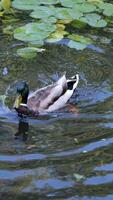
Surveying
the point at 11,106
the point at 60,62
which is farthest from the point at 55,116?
the point at 60,62

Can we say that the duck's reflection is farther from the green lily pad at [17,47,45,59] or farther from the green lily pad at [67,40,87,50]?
the green lily pad at [67,40,87,50]

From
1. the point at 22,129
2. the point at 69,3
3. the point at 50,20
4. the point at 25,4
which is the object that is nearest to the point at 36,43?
the point at 50,20

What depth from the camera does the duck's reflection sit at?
766cm

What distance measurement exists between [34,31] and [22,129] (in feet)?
6.41

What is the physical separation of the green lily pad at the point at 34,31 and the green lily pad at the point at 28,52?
0.46 ft

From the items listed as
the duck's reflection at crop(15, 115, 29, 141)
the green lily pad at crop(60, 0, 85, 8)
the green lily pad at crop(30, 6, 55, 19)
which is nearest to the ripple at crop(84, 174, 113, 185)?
the duck's reflection at crop(15, 115, 29, 141)

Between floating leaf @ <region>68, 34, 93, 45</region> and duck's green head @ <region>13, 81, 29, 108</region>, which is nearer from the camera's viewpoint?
duck's green head @ <region>13, 81, 29, 108</region>

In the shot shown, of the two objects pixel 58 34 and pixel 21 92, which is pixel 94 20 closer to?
pixel 58 34

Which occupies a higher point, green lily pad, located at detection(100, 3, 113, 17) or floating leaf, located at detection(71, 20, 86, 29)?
green lily pad, located at detection(100, 3, 113, 17)

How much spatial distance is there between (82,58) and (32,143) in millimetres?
2316

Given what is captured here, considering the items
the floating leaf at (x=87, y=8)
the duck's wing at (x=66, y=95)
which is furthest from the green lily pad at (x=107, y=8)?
the duck's wing at (x=66, y=95)

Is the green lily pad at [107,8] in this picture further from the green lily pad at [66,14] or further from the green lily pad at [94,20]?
the green lily pad at [66,14]

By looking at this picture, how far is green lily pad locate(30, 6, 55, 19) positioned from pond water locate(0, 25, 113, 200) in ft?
1.52

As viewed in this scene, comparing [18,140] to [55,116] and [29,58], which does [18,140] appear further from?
[29,58]
